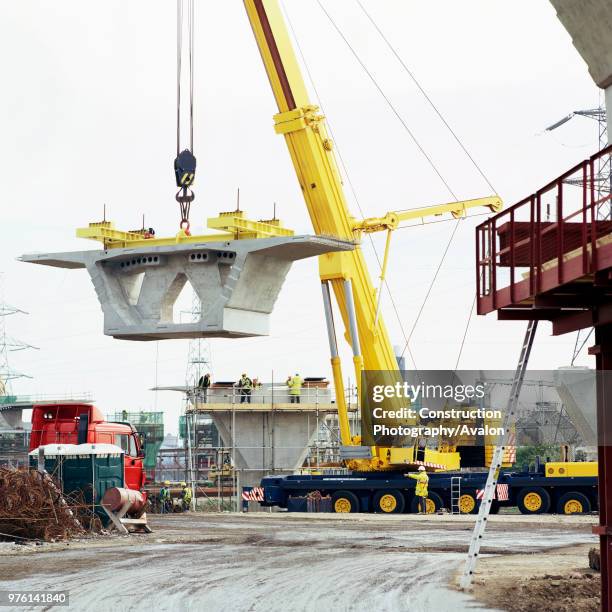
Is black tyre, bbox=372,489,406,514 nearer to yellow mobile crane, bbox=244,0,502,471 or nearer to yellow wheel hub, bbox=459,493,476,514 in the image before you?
yellow mobile crane, bbox=244,0,502,471

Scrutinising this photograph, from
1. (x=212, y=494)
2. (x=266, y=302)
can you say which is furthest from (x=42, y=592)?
(x=212, y=494)

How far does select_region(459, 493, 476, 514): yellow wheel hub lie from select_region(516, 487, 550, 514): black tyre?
1581mm

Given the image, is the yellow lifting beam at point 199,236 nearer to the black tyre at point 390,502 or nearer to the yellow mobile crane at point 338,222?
the yellow mobile crane at point 338,222

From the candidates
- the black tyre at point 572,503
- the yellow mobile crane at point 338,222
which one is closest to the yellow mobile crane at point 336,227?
the yellow mobile crane at point 338,222

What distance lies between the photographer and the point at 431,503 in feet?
123

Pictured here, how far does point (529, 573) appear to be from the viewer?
19.1 meters

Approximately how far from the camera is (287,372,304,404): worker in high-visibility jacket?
48.7 meters

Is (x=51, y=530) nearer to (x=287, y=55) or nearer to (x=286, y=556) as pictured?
(x=286, y=556)

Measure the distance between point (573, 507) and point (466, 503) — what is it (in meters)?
3.30

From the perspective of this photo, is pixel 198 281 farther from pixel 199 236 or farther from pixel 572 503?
pixel 572 503

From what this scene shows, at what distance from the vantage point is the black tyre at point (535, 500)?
3659 centimetres

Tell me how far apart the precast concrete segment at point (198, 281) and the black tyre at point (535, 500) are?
11111 millimetres

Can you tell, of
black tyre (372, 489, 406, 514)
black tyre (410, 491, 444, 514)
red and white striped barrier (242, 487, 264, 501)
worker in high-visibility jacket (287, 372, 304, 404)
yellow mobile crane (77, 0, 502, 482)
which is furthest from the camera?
worker in high-visibility jacket (287, 372, 304, 404)

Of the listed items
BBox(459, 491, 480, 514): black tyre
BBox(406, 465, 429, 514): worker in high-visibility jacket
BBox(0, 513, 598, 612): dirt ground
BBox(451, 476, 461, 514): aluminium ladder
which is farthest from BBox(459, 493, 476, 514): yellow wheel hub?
BBox(0, 513, 598, 612): dirt ground
